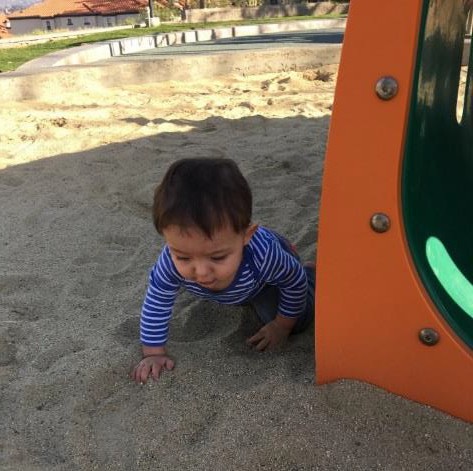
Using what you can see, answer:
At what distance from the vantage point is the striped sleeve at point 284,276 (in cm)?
167

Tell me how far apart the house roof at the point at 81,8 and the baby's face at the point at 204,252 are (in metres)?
40.5

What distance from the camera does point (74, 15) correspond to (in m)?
45.4

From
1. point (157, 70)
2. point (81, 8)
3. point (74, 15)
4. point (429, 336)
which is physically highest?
point (429, 336)

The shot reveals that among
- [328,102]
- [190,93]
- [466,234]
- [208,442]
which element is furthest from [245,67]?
[208,442]

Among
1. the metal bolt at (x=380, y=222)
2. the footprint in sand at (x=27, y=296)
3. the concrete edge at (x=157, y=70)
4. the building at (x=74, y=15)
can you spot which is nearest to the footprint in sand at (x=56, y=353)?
the footprint in sand at (x=27, y=296)

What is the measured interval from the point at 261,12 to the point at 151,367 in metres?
22.8

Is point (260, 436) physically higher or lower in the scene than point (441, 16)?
lower

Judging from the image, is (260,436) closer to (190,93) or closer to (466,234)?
(466,234)

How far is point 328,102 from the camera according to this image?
4.79 m

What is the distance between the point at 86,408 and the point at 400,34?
1.13 m

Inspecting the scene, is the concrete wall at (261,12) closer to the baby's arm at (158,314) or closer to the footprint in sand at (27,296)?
the footprint in sand at (27,296)

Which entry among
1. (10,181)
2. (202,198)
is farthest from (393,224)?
(10,181)

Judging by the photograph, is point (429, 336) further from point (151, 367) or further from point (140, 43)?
point (140, 43)

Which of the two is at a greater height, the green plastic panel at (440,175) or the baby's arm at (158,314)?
the green plastic panel at (440,175)
